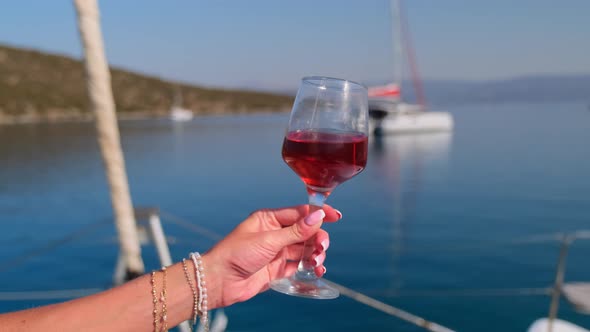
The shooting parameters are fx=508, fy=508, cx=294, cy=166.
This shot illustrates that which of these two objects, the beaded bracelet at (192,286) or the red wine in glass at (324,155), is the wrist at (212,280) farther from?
the red wine in glass at (324,155)

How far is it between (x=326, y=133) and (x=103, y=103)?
1309 mm

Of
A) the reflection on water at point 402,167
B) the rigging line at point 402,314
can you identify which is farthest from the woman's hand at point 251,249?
the reflection on water at point 402,167

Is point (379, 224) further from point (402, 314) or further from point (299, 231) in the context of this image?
point (299, 231)

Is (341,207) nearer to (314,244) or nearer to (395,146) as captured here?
(314,244)

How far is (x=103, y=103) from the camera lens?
2162 mm

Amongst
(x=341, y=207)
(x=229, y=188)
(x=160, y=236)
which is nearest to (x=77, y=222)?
(x=229, y=188)

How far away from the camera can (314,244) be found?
4.32 ft

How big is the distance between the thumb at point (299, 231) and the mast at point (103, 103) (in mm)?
1227

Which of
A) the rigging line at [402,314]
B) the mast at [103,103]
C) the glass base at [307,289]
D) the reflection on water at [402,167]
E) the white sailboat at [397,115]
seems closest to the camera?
Result: the glass base at [307,289]

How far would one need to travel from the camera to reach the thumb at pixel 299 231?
121cm

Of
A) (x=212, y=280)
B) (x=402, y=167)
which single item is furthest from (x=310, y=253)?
(x=402, y=167)

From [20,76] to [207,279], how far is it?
290 ft

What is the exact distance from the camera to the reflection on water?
11.9 m

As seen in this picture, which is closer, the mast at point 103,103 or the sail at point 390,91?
the mast at point 103,103
